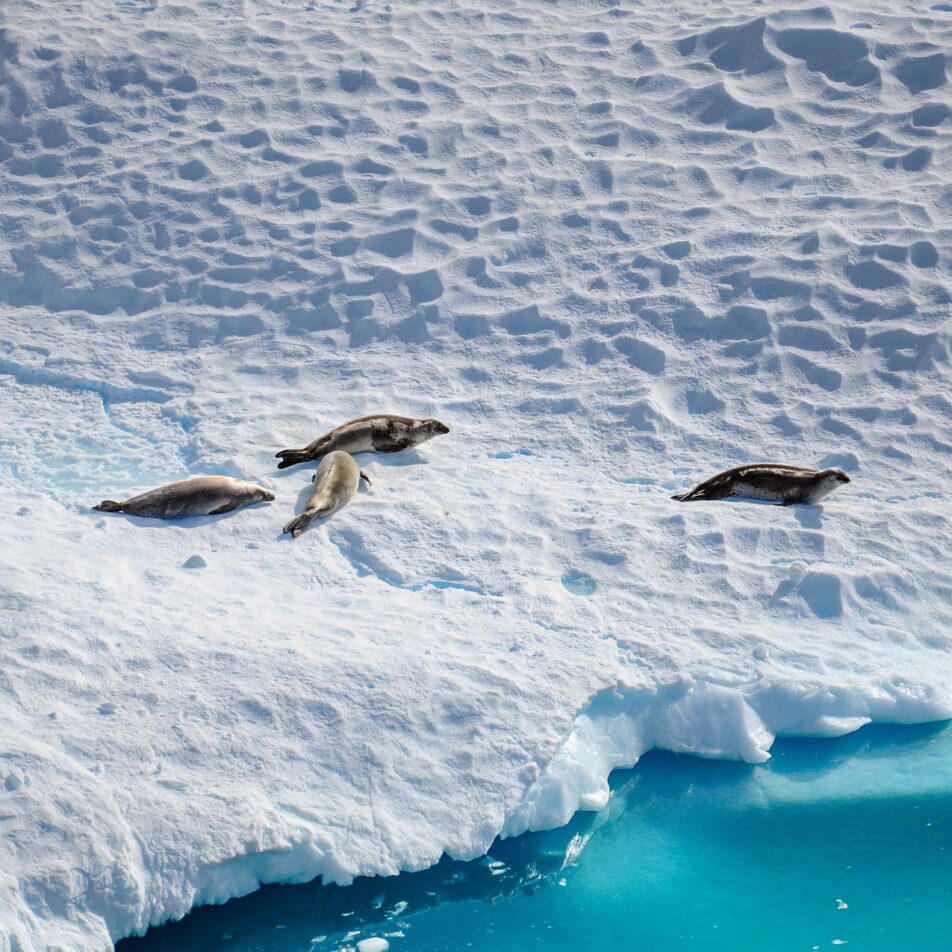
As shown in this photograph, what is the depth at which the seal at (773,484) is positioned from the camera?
650 centimetres

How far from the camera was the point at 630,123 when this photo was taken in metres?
9.45

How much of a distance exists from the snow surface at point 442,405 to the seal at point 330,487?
91 millimetres

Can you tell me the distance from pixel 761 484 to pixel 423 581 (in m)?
1.89

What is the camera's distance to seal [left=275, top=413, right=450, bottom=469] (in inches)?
267

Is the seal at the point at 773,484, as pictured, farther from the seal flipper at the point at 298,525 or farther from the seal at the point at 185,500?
the seal at the point at 185,500

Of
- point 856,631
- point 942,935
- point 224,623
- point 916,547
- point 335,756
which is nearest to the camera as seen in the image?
point 942,935

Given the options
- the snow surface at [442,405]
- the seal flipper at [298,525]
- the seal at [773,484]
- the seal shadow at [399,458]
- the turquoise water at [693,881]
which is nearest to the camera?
the turquoise water at [693,881]

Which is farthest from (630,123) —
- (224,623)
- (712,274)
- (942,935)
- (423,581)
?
(942,935)

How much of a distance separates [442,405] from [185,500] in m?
1.83

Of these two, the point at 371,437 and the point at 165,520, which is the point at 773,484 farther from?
the point at 165,520

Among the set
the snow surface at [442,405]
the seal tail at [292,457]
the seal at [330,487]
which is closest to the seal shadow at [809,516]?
the snow surface at [442,405]

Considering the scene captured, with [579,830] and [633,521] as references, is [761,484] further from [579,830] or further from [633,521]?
[579,830]

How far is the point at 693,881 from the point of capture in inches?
180

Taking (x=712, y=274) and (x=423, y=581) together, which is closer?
(x=423, y=581)
